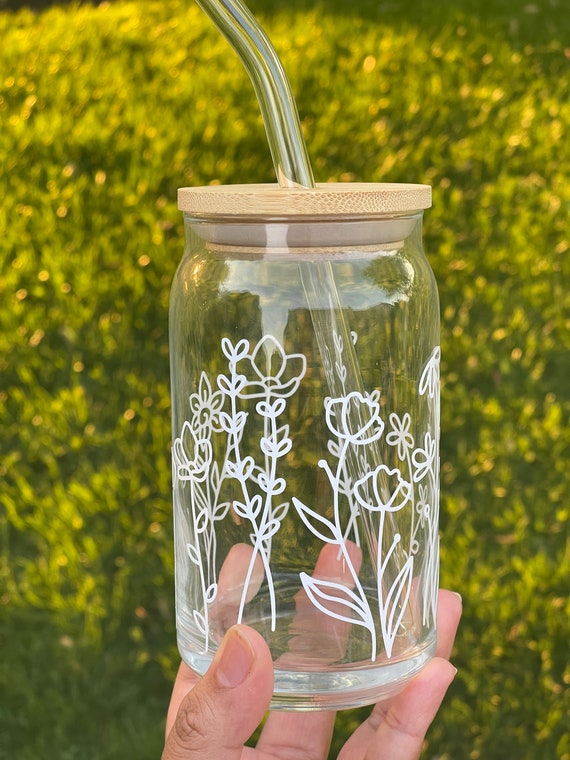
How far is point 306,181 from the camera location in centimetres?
86

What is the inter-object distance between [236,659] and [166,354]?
3.51 feet

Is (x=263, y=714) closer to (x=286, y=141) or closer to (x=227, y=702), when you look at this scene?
(x=227, y=702)

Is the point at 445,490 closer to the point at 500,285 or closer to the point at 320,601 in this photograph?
the point at 500,285

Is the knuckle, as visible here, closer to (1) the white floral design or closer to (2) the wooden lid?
(1) the white floral design

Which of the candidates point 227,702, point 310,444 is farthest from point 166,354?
point 227,702

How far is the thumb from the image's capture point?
803mm

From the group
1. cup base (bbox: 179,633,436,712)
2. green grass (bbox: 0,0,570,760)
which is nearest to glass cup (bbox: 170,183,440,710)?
cup base (bbox: 179,633,436,712)

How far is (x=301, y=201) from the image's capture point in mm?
758

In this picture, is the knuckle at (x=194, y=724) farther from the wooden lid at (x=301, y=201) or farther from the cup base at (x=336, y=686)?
the wooden lid at (x=301, y=201)

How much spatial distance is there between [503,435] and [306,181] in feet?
3.35

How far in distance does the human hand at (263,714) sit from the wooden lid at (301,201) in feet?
1.15

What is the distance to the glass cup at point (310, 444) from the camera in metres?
0.86

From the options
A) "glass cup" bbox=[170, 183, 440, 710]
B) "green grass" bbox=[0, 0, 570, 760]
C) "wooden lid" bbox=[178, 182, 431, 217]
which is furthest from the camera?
"green grass" bbox=[0, 0, 570, 760]

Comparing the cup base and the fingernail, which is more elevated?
the fingernail
